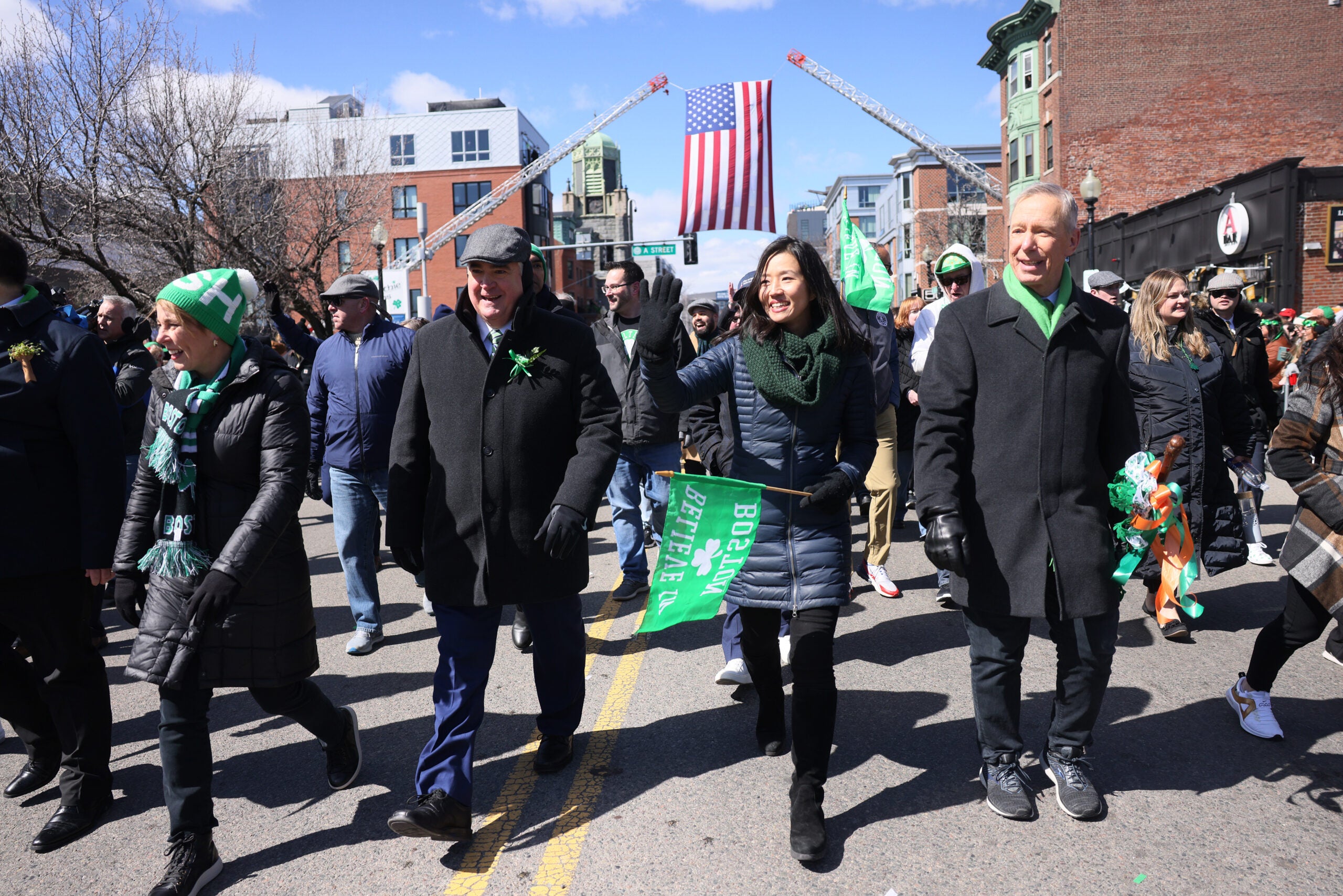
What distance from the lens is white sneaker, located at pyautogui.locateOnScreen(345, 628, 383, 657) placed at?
584 centimetres

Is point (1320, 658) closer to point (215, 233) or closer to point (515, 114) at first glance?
point (215, 233)

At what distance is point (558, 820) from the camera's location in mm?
3576

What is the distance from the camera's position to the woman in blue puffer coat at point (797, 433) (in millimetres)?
3414

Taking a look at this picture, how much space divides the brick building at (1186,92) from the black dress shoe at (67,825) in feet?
112

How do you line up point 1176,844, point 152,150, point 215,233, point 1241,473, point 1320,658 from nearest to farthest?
point 1176,844 → point 1320,658 → point 1241,473 → point 152,150 → point 215,233

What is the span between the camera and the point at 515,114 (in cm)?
6562

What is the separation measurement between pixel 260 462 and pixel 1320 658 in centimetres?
528

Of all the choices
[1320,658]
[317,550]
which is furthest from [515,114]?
[1320,658]

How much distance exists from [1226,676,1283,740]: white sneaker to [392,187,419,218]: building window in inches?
2635

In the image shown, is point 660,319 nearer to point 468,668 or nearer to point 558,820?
point 468,668

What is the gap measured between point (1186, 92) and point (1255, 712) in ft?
120

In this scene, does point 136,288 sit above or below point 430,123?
below

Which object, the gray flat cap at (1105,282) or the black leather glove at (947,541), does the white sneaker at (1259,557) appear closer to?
the gray flat cap at (1105,282)

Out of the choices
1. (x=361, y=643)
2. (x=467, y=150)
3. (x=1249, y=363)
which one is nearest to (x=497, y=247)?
(x=361, y=643)
